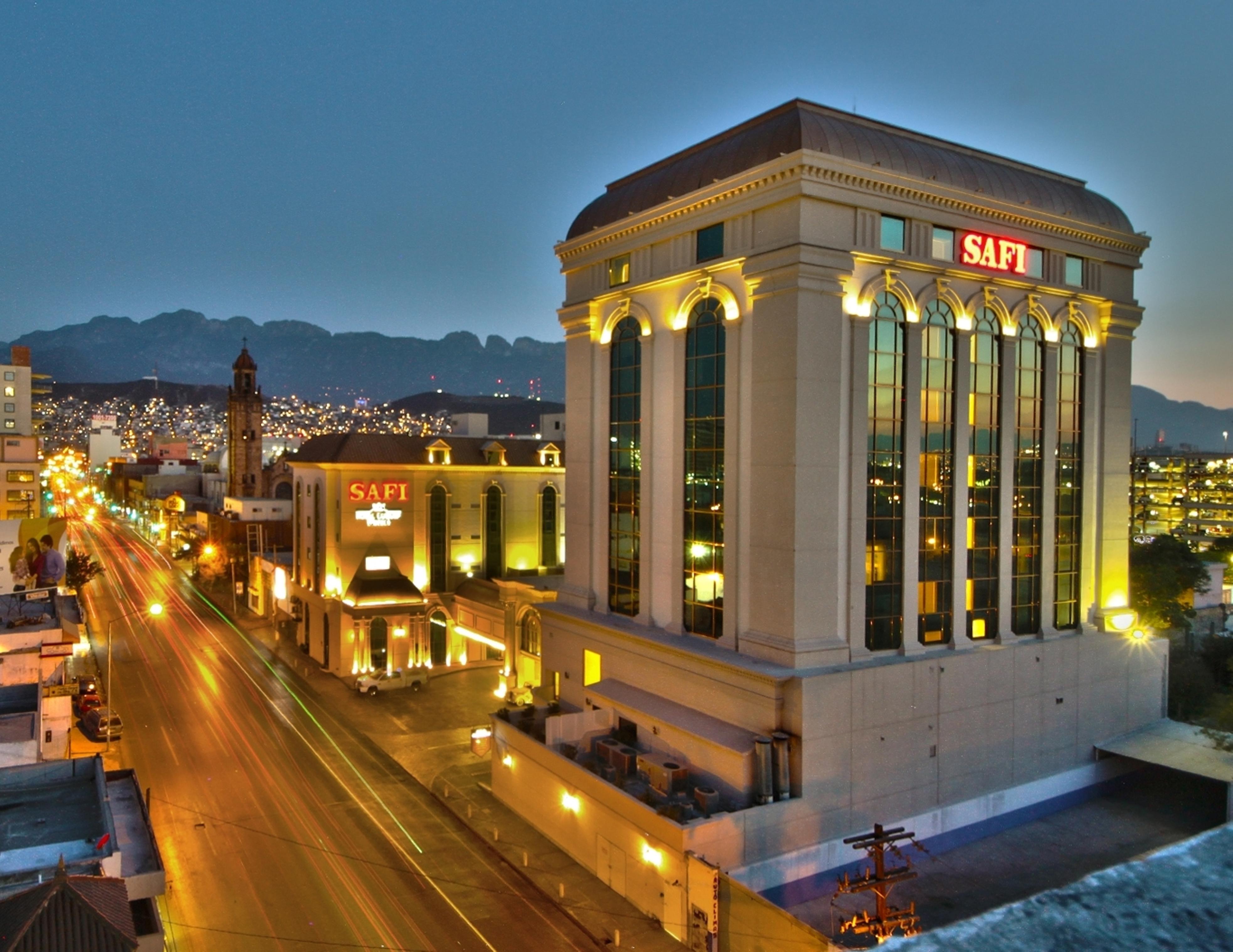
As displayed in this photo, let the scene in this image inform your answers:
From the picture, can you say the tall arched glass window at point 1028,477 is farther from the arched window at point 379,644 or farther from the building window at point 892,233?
the arched window at point 379,644

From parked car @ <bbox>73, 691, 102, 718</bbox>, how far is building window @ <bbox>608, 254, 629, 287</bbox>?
3123 cm

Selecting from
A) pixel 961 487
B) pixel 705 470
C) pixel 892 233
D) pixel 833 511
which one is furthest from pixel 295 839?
pixel 892 233

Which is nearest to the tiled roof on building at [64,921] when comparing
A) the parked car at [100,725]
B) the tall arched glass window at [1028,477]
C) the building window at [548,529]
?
the parked car at [100,725]

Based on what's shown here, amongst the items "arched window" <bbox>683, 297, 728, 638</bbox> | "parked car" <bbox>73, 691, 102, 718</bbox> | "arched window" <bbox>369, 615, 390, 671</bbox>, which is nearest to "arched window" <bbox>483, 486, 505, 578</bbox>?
"arched window" <bbox>369, 615, 390, 671</bbox>

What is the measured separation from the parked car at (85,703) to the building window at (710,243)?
34601 millimetres

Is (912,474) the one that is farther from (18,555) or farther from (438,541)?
(18,555)

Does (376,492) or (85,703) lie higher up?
(376,492)

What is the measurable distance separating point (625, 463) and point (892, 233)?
1374cm

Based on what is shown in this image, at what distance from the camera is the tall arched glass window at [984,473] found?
3084 centimetres

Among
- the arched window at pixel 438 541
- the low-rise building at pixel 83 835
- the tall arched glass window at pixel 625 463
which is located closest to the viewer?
the low-rise building at pixel 83 835

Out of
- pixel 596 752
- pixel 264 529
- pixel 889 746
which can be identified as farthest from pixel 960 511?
pixel 264 529

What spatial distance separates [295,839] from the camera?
2847 cm

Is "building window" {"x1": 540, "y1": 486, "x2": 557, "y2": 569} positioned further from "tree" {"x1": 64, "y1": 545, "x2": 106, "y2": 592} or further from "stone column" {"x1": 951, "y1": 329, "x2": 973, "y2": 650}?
"tree" {"x1": 64, "y1": 545, "x2": 106, "y2": 592}

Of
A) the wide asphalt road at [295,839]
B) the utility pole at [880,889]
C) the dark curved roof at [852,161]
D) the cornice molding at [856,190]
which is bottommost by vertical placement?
the wide asphalt road at [295,839]
